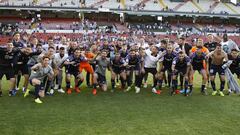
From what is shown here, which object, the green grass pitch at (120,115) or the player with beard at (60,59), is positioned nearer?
the green grass pitch at (120,115)

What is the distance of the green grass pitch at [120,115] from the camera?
6.82m

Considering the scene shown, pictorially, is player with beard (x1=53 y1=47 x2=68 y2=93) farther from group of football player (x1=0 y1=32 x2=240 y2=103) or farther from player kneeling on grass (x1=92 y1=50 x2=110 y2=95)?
player kneeling on grass (x1=92 y1=50 x2=110 y2=95)

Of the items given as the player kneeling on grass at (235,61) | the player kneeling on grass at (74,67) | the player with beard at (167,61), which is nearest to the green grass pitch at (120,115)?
the player kneeling on grass at (74,67)

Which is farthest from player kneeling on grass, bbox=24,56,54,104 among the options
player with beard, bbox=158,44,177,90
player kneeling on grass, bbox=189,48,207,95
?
player kneeling on grass, bbox=189,48,207,95

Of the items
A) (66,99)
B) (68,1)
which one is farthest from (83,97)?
(68,1)

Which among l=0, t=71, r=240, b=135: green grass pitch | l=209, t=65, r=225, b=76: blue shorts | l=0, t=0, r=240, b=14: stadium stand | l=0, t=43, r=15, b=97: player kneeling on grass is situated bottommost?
l=0, t=71, r=240, b=135: green grass pitch

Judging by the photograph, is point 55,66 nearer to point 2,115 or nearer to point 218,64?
point 2,115

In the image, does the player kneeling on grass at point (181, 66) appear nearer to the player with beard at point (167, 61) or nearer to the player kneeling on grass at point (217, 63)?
the player with beard at point (167, 61)

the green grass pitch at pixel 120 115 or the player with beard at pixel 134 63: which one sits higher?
the player with beard at pixel 134 63

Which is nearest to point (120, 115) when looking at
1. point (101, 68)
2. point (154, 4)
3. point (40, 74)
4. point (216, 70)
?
point (40, 74)

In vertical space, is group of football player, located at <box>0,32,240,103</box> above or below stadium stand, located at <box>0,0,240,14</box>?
below

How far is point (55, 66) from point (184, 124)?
5061 millimetres

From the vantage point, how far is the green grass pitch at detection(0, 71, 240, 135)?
6816 mm

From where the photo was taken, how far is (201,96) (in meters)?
10.6
